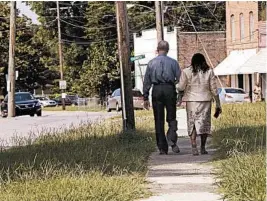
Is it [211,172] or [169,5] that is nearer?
[211,172]

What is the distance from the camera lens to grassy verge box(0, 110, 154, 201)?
23.9 ft

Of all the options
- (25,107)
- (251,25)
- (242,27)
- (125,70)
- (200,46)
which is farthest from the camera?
(200,46)

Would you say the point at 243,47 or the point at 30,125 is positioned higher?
the point at 243,47

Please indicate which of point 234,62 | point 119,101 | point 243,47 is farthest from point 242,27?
point 119,101

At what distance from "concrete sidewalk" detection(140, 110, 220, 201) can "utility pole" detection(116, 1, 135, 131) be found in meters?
3.07

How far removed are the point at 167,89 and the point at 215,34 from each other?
1748 inches

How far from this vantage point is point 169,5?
67.4 metres

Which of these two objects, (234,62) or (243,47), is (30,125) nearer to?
(234,62)

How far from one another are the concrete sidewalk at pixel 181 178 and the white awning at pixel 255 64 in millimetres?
33886

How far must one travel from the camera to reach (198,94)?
11.2 meters

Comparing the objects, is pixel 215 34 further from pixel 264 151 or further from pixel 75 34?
pixel 264 151

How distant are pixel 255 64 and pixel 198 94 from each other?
35388 millimetres

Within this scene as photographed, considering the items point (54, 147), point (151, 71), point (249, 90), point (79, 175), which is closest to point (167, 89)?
point (151, 71)

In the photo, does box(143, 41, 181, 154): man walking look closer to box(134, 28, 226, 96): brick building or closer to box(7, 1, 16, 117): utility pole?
box(7, 1, 16, 117): utility pole
